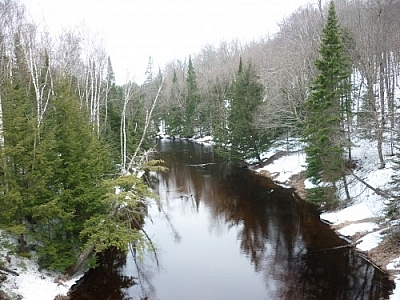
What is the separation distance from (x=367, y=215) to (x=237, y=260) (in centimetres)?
759

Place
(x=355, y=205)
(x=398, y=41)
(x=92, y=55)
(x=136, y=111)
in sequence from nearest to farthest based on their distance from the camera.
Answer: (x=355, y=205), (x=92, y=55), (x=398, y=41), (x=136, y=111)

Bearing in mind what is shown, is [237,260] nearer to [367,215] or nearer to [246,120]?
[367,215]

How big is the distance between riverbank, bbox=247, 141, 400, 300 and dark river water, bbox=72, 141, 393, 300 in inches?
21.6

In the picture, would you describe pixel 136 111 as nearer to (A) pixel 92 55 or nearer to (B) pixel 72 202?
(A) pixel 92 55

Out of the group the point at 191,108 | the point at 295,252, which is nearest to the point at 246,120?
the point at 295,252

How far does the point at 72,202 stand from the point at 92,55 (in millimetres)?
13585

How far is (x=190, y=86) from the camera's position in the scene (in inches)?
2643

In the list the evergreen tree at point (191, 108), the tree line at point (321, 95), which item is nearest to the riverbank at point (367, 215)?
the tree line at point (321, 95)

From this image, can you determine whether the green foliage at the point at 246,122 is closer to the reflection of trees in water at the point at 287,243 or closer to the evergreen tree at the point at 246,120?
the evergreen tree at the point at 246,120

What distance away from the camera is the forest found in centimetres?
1292

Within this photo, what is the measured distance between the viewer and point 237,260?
1628 centimetres

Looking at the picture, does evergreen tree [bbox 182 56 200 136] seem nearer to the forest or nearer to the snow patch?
the forest

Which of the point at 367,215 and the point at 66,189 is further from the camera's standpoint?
the point at 367,215

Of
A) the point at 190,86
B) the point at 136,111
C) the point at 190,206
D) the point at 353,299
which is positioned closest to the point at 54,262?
the point at 353,299
